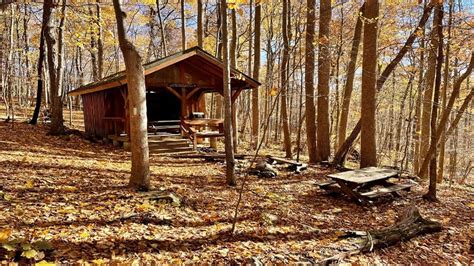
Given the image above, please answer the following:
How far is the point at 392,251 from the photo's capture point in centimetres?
448

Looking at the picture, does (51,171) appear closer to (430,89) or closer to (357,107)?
(430,89)

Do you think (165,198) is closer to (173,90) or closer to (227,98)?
(227,98)

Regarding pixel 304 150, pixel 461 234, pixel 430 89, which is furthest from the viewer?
pixel 304 150

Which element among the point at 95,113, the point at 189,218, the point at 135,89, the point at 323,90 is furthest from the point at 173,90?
the point at 189,218

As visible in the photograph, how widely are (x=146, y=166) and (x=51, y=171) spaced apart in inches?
103

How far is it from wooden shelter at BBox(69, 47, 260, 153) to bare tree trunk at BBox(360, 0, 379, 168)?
4.64 m

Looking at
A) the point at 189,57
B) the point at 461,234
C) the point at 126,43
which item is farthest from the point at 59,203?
the point at 189,57

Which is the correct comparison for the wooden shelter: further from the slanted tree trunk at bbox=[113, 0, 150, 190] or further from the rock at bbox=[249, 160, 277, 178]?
the slanted tree trunk at bbox=[113, 0, 150, 190]

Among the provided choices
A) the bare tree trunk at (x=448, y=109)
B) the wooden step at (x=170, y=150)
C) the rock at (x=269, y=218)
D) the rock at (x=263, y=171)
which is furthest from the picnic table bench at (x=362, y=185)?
the wooden step at (x=170, y=150)

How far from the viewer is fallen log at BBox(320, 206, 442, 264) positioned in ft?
14.2

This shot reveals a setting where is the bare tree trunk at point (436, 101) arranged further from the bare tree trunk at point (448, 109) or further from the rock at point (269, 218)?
the rock at point (269, 218)

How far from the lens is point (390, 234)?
4781mm

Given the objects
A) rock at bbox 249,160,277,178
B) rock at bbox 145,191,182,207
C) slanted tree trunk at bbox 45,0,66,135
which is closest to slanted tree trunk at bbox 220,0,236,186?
rock at bbox 249,160,277,178

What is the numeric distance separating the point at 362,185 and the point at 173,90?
9.04m
